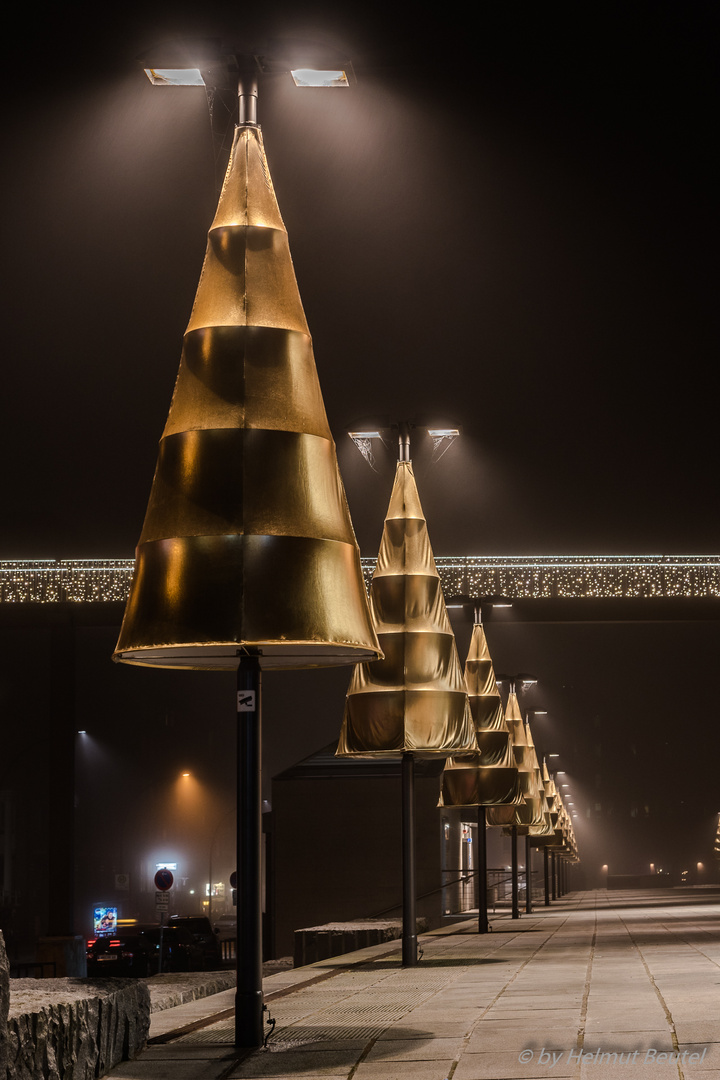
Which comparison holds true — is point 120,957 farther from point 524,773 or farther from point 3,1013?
point 3,1013

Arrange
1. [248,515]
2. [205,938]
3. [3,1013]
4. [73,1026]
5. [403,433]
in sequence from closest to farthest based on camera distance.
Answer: [3,1013], [73,1026], [248,515], [403,433], [205,938]

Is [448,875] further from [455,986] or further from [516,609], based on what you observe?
[455,986]

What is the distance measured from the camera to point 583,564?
237ft

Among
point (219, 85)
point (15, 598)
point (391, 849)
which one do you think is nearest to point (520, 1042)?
point (219, 85)

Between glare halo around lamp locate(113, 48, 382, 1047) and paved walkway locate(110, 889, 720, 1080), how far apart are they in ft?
2.66

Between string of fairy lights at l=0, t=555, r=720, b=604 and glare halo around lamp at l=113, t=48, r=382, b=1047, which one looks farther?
string of fairy lights at l=0, t=555, r=720, b=604

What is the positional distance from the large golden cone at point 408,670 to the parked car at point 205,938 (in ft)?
76.1

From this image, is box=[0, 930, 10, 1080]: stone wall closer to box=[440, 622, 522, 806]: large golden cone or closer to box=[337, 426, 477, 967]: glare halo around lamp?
box=[337, 426, 477, 967]: glare halo around lamp

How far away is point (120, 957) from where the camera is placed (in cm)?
3322

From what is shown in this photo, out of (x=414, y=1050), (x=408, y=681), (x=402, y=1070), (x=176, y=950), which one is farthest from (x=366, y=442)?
(x=176, y=950)

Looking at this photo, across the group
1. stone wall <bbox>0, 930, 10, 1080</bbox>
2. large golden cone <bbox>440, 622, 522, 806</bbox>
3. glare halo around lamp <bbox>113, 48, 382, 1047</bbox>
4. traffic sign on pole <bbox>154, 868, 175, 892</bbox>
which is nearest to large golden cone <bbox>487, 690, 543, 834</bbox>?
Answer: large golden cone <bbox>440, 622, 522, 806</bbox>

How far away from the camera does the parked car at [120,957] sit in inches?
1294

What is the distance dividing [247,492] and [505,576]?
67.5 m

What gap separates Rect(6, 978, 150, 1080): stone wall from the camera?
6141mm
